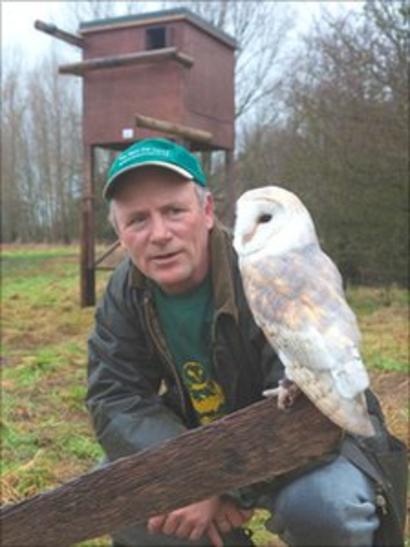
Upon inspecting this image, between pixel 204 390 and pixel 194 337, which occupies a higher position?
pixel 194 337

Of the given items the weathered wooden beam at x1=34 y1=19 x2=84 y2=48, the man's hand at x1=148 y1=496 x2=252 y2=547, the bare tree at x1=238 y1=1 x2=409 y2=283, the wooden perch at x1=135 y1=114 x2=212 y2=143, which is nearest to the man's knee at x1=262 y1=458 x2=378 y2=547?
the man's hand at x1=148 y1=496 x2=252 y2=547

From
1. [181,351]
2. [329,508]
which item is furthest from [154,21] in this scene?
[329,508]

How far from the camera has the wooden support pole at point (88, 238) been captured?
31.6 feet

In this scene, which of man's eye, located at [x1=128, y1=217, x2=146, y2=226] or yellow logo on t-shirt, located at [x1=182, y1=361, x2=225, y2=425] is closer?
man's eye, located at [x1=128, y1=217, x2=146, y2=226]

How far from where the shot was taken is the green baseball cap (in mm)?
2072

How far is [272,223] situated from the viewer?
1.46 metres

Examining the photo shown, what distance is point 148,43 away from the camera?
370 inches

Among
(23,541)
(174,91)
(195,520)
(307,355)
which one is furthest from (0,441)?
(174,91)

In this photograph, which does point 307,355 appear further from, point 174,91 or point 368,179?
point 368,179

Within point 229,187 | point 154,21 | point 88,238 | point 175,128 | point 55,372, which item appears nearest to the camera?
point 55,372

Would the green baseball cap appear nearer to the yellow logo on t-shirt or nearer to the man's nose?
the man's nose

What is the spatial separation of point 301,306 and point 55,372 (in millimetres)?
4838

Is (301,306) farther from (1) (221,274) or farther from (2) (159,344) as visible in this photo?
(2) (159,344)

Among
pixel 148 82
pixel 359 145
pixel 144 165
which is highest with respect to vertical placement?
pixel 148 82
